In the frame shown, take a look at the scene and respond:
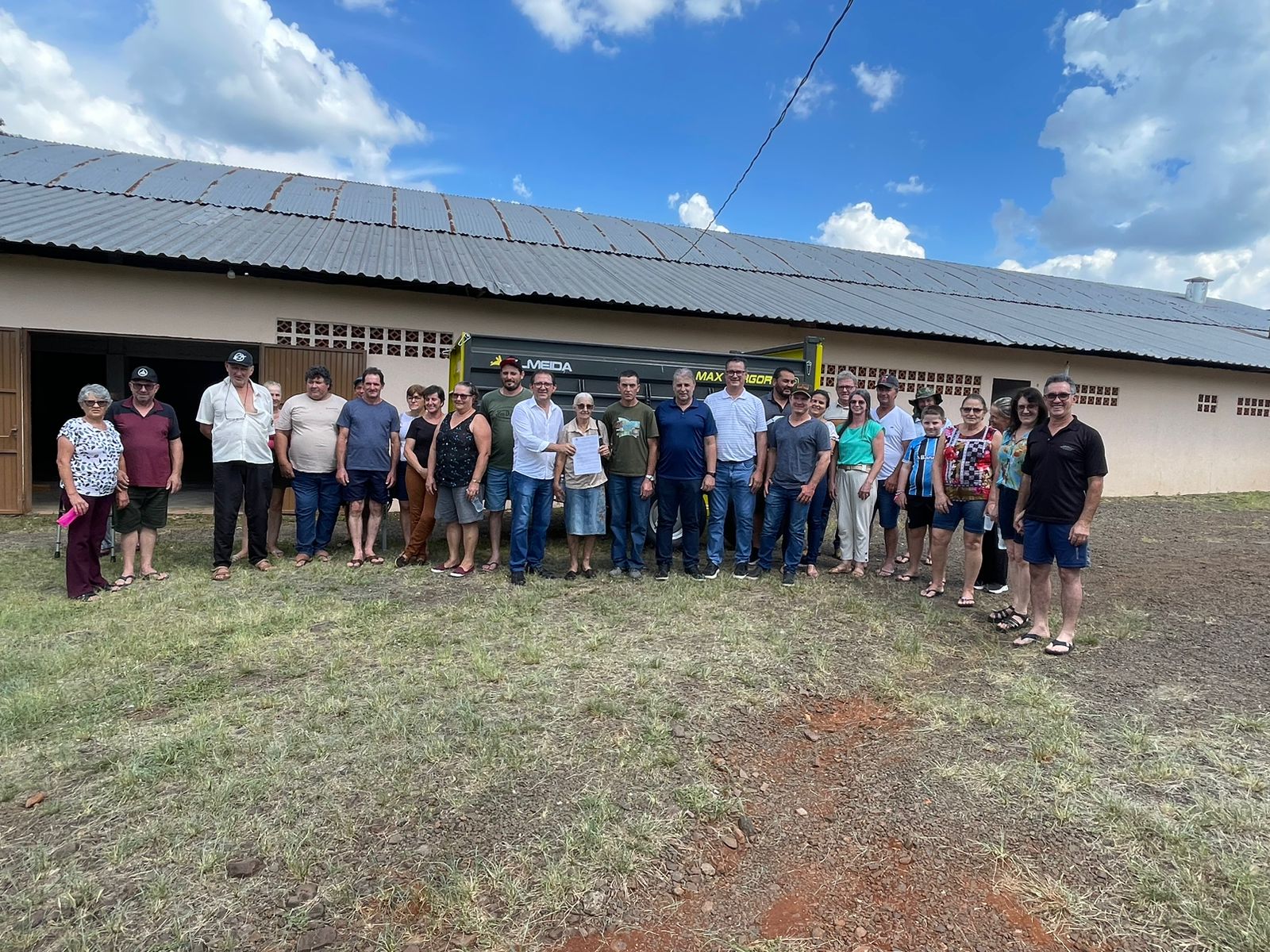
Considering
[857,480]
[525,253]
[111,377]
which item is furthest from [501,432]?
[111,377]

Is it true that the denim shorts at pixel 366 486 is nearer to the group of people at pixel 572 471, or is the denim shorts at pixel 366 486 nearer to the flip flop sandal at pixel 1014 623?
the group of people at pixel 572 471

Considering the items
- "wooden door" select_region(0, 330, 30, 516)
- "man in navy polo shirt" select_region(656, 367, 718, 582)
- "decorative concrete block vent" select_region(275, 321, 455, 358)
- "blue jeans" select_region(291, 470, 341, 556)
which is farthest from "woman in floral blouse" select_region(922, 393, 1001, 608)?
"wooden door" select_region(0, 330, 30, 516)

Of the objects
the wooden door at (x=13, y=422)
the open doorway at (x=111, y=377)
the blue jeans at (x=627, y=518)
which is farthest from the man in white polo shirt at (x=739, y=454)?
the open doorway at (x=111, y=377)

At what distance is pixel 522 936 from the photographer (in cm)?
200

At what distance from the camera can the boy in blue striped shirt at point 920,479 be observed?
554 cm

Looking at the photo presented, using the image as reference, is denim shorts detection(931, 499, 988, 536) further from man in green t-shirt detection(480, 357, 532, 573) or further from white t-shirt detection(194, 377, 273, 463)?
white t-shirt detection(194, 377, 273, 463)

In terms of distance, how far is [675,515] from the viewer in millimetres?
5883

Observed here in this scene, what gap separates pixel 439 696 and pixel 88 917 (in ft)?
5.21

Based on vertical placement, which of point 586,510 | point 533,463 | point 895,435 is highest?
point 895,435

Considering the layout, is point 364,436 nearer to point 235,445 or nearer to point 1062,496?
point 235,445

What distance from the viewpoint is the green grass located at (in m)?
2.12

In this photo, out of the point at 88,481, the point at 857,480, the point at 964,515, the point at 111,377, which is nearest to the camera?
the point at 88,481

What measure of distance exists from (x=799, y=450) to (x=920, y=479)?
3.31 ft

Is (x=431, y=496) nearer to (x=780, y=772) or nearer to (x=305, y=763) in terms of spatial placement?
(x=305, y=763)
